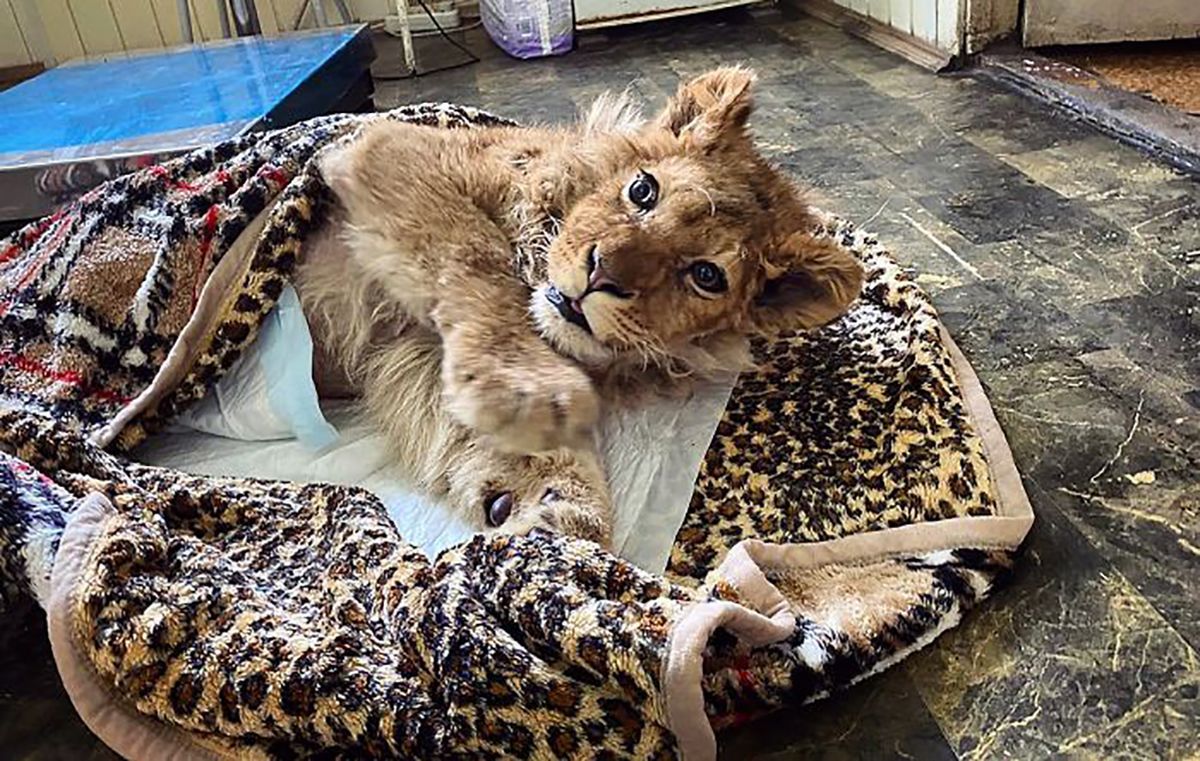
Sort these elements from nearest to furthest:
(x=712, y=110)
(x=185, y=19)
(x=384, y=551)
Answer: (x=384, y=551)
(x=712, y=110)
(x=185, y=19)

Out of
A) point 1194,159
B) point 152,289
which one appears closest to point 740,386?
point 152,289

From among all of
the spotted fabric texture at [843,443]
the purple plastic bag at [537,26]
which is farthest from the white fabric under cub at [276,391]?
the purple plastic bag at [537,26]

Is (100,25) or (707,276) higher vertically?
(707,276)

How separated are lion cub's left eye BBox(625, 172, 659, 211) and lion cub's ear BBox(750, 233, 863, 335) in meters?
0.17

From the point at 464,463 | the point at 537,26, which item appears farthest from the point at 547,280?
the point at 537,26

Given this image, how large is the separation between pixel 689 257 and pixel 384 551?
526mm

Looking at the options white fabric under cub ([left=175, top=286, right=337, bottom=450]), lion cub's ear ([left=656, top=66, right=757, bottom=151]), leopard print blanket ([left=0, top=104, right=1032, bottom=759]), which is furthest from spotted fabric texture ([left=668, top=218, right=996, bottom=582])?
white fabric under cub ([left=175, top=286, right=337, bottom=450])

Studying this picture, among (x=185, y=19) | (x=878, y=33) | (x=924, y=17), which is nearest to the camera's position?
(x=924, y=17)

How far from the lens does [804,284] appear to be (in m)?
1.50

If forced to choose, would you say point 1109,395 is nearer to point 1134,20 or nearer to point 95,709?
point 95,709

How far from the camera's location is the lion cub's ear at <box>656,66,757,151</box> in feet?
5.11

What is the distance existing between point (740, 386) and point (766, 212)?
0.29m

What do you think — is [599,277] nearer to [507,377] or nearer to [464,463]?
[507,377]

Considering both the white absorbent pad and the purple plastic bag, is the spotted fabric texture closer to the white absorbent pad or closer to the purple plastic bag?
the white absorbent pad
